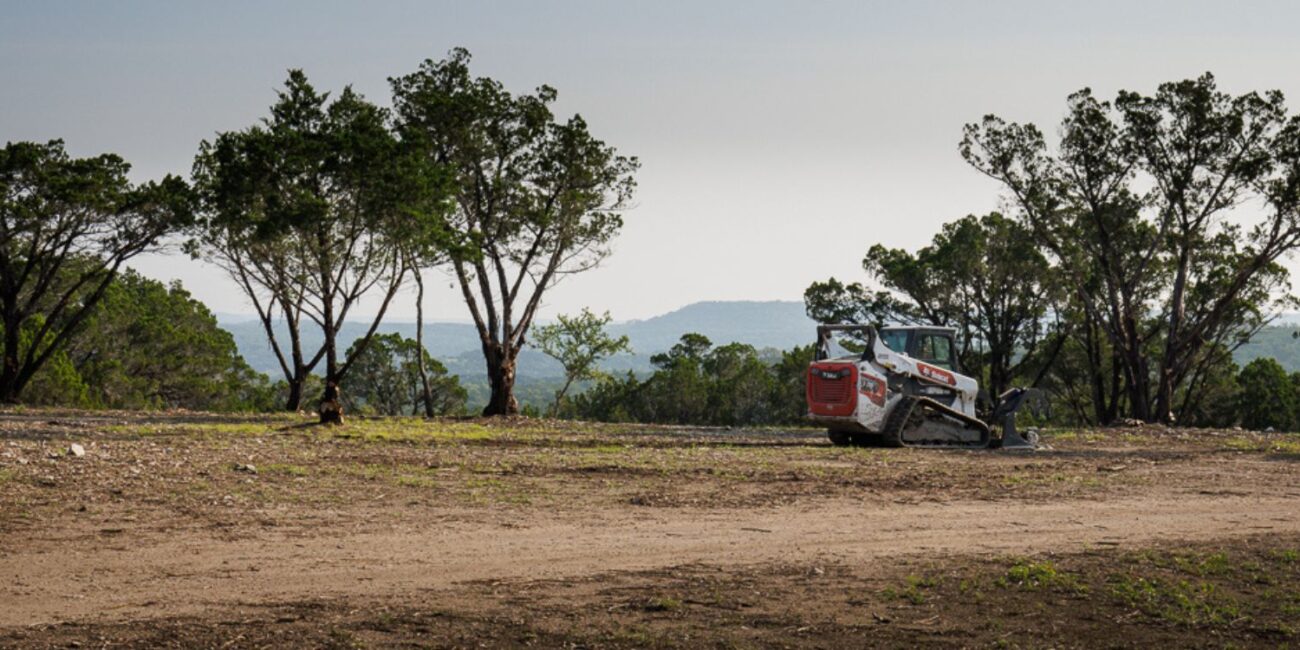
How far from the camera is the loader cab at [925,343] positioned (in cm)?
2541

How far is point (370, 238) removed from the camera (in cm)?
3359

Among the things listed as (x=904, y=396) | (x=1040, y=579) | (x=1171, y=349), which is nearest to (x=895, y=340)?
(x=904, y=396)

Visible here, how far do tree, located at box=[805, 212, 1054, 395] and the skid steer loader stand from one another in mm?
21909

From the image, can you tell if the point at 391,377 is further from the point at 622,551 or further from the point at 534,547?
the point at 622,551

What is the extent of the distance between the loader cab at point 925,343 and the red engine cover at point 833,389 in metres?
1.19

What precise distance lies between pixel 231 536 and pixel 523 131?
2651cm

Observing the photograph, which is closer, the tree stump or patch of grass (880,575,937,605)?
patch of grass (880,575,937,605)

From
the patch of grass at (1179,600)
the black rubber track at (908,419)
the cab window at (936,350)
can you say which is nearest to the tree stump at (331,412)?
the black rubber track at (908,419)

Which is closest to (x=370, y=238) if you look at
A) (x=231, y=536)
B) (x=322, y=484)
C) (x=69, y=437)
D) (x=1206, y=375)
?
(x=69, y=437)

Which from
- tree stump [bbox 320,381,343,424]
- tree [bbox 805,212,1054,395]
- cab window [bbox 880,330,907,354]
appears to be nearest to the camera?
cab window [bbox 880,330,907,354]

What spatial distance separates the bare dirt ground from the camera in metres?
8.48

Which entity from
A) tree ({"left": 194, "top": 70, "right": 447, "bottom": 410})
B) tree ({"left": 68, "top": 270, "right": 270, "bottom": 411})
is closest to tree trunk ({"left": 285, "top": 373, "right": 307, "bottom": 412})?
tree ({"left": 194, "top": 70, "right": 447, "bottom": 410})

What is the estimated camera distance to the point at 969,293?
49.6 meters

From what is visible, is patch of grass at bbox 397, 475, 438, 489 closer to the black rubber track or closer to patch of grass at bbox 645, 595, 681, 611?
patch of grass at bbox 645, 595, 681, 611
